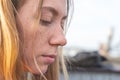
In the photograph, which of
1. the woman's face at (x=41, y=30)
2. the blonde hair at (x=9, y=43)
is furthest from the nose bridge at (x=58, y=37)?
the blonde hair at (x=9, y=43)

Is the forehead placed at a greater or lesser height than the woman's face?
greater

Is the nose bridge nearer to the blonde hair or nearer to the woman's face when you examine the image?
the woman's face

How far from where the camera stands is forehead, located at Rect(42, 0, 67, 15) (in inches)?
45.7

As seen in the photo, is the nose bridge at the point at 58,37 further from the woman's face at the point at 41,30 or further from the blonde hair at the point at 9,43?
the blonde hair at the point at 9,43

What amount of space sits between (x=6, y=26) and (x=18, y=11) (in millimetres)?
65

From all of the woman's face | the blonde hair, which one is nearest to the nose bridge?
the woman's face

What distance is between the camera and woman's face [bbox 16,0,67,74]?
115cm

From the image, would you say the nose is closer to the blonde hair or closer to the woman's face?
the woman's face

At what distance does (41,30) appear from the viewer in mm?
1170

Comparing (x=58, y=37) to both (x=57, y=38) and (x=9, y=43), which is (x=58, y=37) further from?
(x=9, y=43)

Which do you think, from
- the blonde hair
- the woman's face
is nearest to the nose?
the woman's face

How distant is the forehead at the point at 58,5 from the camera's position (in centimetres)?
116

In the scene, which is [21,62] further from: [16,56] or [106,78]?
[106,78]

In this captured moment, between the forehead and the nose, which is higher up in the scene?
the forehead
